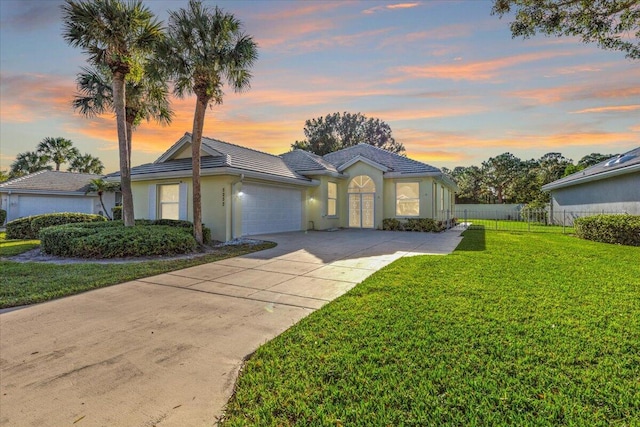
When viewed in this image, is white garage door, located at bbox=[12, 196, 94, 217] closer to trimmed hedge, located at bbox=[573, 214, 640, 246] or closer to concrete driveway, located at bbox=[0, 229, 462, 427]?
concrete driveway, located at bbox=[0, 229, 462, 427]

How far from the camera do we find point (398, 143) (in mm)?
47156

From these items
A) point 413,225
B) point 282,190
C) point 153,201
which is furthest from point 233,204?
point 413,225

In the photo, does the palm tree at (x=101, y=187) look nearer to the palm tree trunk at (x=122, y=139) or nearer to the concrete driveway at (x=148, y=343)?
the palm tree trunk at (x=122, y=139)

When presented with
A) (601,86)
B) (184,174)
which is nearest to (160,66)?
(184,174)

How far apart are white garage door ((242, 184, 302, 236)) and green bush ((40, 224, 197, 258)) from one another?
397cm

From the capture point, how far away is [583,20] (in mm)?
9227

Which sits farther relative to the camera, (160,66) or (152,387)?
(160,66)

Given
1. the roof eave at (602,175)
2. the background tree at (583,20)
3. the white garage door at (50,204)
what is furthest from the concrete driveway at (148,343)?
the white garage door at (50,204)

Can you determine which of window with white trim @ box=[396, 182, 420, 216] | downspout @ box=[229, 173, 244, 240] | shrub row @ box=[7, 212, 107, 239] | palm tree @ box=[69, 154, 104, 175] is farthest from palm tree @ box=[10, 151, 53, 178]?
window with white trim @ box=[396, 182, 420, 216]

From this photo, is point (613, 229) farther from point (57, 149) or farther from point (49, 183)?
point (57, 149)

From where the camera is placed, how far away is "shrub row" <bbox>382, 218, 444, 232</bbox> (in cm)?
1717

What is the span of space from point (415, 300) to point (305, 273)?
9.37 ft

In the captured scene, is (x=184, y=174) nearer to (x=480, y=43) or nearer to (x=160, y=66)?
(x=160, y=66)

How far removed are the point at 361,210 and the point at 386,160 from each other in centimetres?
377
